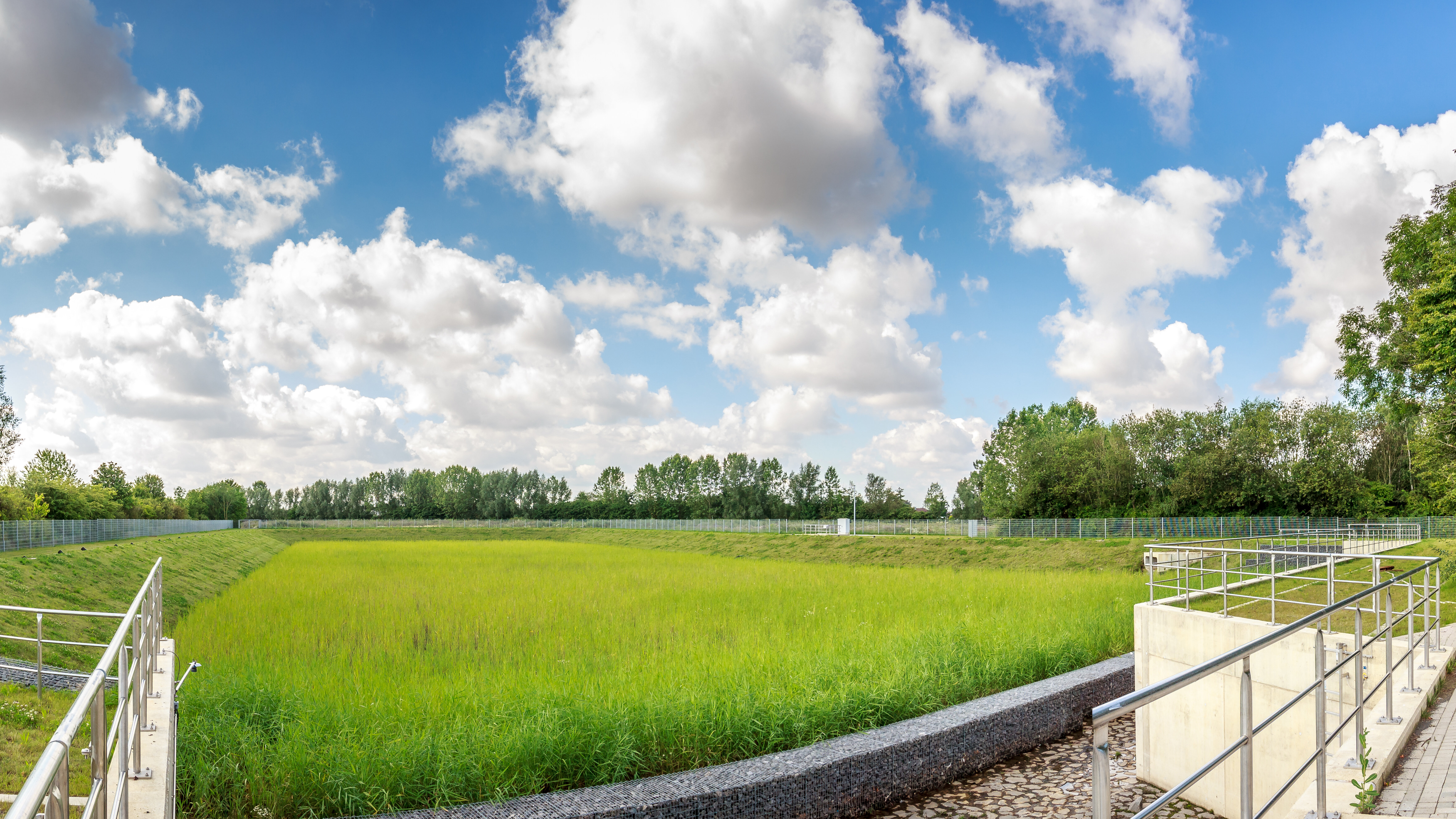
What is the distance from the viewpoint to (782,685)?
8.05 m

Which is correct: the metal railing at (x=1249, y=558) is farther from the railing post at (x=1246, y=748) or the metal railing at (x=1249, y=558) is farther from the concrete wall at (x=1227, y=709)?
the railing post at (x=1246, y=748)

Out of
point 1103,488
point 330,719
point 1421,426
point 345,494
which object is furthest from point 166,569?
point 345,494

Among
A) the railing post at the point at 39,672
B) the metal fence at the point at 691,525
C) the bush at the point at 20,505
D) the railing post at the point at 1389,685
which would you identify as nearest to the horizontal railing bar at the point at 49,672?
the railing post at the point at 39,672

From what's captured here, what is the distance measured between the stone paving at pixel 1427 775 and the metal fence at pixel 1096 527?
123 feet

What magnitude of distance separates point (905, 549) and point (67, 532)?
42.0m

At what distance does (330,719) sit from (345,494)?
404 feet

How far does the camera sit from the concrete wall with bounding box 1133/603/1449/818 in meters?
8.16

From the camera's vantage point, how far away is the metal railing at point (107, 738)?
5.64ft

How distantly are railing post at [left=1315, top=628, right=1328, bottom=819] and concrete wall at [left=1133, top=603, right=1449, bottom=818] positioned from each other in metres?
4.36

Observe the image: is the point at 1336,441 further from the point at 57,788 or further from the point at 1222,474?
the point at 57,788

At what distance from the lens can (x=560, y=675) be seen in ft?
30.0

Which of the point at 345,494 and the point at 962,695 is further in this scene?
the point at 345,494

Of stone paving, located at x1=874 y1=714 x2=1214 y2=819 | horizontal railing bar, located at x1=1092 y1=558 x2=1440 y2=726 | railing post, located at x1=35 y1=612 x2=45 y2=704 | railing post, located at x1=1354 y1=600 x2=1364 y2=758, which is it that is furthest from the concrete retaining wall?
railing post, located at x1=35 y1=612 x2=45 y2=704

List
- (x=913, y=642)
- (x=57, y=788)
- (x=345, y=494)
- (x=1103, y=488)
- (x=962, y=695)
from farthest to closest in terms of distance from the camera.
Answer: (x=345, y=494) < (x=1103, y=488) < (x=913, y=642) < (x=962, y=695) < (x=57, y=788)
